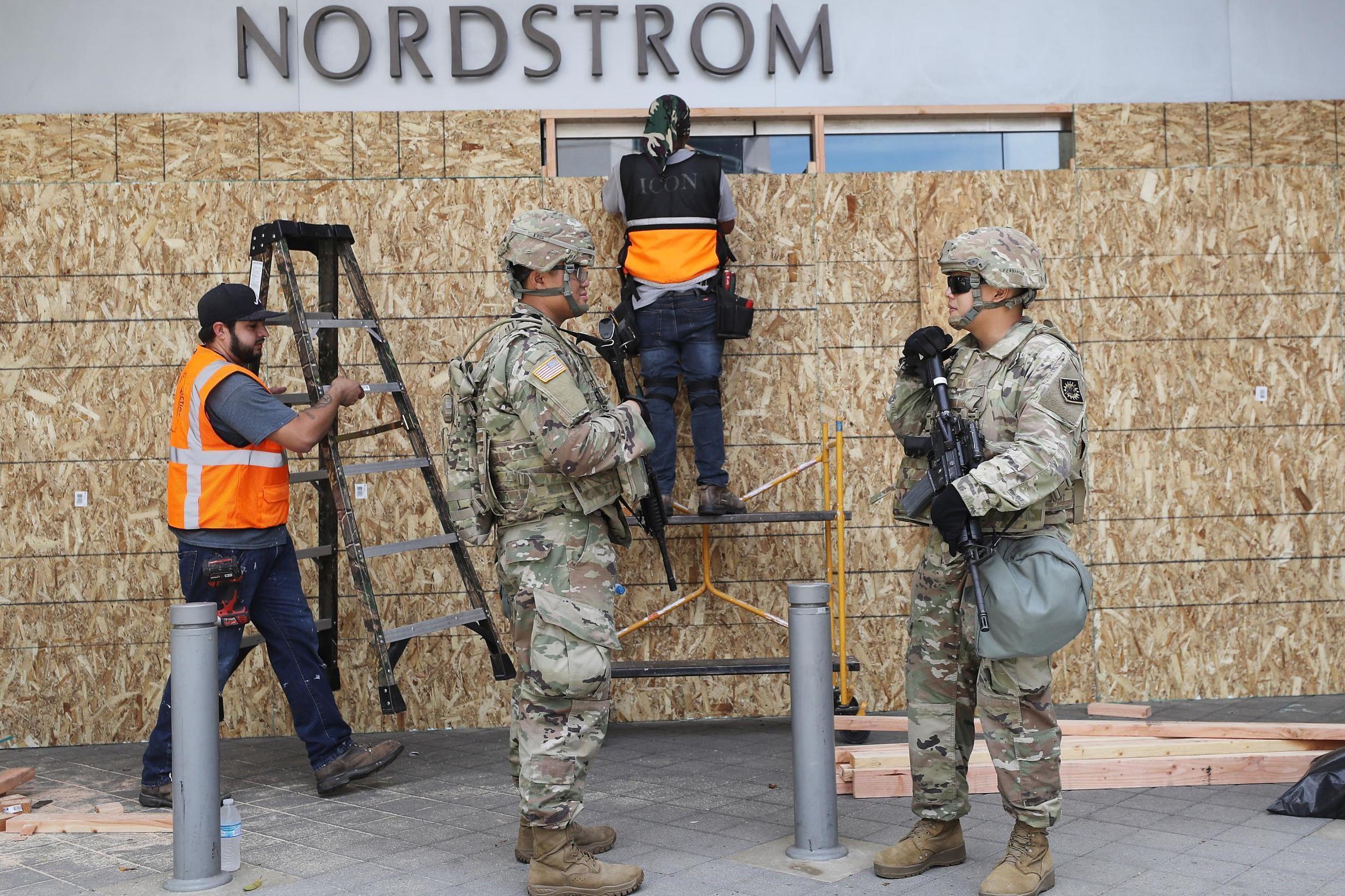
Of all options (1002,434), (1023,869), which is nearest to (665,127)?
(1002,434)

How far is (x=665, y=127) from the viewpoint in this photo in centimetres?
674

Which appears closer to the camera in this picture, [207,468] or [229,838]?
[229,838]

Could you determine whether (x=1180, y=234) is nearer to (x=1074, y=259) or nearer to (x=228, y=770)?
(x=1074, y=259)

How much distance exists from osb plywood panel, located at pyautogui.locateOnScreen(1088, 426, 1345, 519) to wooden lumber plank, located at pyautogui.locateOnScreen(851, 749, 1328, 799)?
2.13 m

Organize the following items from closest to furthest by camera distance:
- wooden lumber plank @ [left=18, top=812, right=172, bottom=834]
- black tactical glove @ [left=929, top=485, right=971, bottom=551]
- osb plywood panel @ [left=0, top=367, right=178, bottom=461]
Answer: black tactical glove @ [left=929, top=485, right=971, bottom=551], wooden lumber plank @ [left=18, top=812, right=172, bottom=834], osb plywood panel @ [left=0, top=367, right=178, bottom=461]

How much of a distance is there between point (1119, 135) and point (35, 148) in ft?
20.8

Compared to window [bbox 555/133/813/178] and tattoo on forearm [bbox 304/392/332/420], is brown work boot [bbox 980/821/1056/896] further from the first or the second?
window [bbox 555/133/813/178]

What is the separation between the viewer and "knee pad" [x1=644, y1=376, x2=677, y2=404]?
22.3ft

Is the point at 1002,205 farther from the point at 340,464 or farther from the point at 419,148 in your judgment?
the point at 340,464

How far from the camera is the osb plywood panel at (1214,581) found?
733 cm

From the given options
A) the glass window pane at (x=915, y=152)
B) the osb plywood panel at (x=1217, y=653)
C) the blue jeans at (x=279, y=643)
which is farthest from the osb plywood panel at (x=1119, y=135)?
the blue jeans at (x=279, y=643)

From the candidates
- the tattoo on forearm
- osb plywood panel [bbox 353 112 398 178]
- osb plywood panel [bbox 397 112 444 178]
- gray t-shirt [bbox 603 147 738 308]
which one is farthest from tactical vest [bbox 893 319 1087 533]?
osb plywood panel [bbox 353 112 398 178]

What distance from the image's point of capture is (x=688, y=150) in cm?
685

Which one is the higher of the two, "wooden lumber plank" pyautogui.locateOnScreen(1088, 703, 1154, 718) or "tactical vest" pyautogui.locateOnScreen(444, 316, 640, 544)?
"tactical vest" pyautogui.locateOnScreen(444, 316, 640, 544)
